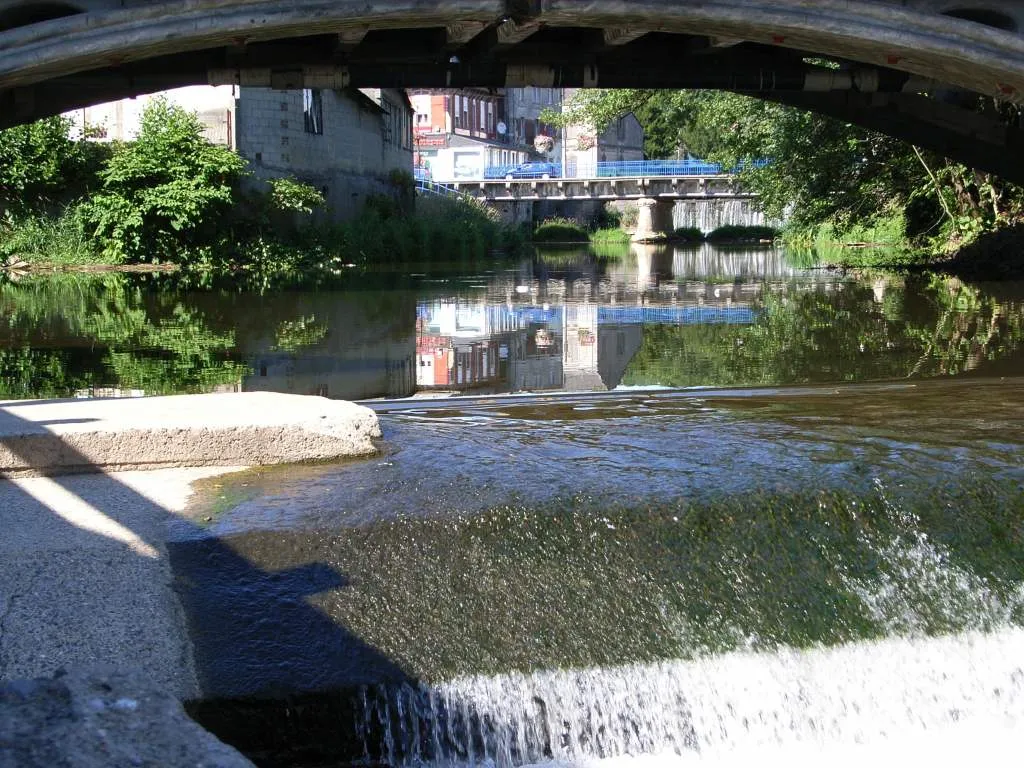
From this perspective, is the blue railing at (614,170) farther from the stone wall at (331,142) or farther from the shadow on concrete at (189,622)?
the shadow on concrete at (189,622)

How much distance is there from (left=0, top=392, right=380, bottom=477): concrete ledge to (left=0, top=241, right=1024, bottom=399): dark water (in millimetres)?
3443

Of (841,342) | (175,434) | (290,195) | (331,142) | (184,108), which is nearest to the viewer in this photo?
(175,434)

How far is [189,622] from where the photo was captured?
4422 mm

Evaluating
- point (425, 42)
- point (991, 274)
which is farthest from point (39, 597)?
point (991, 274)

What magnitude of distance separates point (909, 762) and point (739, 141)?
22269mm

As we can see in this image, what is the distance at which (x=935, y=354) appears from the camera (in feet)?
38.9

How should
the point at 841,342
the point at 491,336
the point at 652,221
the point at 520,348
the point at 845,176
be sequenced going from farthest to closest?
the point at 652,221
the point at 845,176
the point at 491,336
the point at 520,348
the point at 841,342

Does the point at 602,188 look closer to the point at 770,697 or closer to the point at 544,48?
the point at 544,48

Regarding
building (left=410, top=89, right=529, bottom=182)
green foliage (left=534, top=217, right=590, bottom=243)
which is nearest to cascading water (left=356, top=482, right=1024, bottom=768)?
green foliage (left=534, top=217, right=590, bottom=243)

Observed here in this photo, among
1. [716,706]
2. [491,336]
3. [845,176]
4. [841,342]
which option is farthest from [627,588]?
[845,176]

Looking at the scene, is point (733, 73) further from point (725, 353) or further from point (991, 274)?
point (991, 274)

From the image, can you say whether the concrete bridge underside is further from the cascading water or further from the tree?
the tree

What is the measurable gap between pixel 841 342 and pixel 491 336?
4078 millimetres

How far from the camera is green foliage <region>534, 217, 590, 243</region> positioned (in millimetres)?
66562
